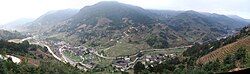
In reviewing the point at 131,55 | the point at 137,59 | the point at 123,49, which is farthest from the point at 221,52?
the point at 123,49

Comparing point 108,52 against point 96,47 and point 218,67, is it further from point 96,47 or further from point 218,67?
point 218,67

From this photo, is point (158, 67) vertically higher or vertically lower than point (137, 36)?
higher

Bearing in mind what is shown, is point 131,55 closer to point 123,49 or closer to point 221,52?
point 123,49

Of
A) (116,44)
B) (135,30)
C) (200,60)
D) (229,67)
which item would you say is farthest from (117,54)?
(229,67)

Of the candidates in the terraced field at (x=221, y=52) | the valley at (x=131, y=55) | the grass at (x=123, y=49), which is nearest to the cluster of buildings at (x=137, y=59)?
the valley at (x=131, y=55)

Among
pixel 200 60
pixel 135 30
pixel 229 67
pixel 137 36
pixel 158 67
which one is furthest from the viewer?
pixel 135 30

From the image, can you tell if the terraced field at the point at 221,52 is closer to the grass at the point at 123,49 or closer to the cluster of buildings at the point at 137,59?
the cluster of buildings at the point at 137,59

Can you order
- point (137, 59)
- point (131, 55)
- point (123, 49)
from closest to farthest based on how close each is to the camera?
point (137, 59) → point (131, 55) → point (123, 49)

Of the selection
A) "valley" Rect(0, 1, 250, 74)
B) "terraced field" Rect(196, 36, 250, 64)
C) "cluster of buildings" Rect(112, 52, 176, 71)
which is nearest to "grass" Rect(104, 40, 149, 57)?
"valley" Rect(0, 1, 250, 74)

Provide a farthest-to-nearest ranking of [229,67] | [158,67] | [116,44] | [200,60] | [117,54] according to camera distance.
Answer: [116,44]
[117,54]
[200,60]
[158,67]
[229,67]

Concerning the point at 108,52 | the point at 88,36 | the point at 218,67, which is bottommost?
the point at 88,36

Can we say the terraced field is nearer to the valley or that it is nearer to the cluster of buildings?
the valley
